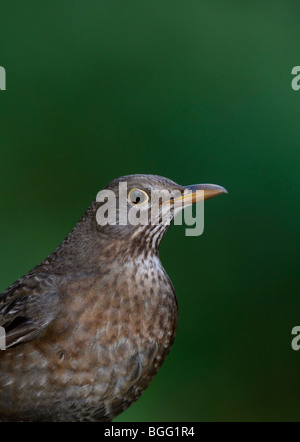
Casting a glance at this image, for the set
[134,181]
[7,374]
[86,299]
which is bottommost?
[7,374]

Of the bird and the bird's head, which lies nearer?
the bird

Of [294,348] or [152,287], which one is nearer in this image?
[152,287]

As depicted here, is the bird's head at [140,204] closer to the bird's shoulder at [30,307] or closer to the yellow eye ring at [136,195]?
the yellow eye ring at [136,195]

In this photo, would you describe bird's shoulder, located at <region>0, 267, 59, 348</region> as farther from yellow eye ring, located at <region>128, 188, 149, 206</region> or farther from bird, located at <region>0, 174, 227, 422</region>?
yellow eye ring, located at <region>128, 188, 149, 206</region>

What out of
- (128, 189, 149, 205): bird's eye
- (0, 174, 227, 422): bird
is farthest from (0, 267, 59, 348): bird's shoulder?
(128, 189, 149, 205): bird's eye

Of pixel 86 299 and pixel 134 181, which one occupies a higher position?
pixel 134 181
